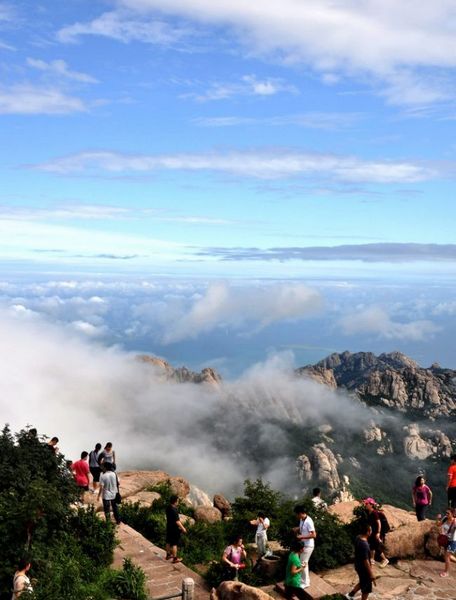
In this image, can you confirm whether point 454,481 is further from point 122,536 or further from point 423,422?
point 423,422

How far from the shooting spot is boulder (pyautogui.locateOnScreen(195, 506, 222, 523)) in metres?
24.8

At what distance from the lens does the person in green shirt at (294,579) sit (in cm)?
1504

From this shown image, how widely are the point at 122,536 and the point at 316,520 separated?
6.77 m

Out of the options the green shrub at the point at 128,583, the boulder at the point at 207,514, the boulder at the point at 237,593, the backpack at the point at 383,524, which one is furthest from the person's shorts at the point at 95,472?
the backpack at the point at 383,524

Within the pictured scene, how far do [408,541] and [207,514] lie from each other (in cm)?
898

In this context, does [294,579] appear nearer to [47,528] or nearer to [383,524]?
[383,524]

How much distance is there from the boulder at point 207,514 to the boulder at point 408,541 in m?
7.91

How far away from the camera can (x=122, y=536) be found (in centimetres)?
2045

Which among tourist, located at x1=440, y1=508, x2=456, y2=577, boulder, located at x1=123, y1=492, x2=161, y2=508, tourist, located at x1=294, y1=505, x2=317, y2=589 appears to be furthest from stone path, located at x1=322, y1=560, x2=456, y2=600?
boulder, located at x1=123, y1=492, x2=161, y2=508

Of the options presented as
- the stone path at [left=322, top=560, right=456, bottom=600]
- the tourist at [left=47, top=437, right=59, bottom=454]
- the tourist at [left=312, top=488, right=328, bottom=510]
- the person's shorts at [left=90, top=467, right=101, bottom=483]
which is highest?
the tourist at [left=47, top=437, right=59, bottom=454]

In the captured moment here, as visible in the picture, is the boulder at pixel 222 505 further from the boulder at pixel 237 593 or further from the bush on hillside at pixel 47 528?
the boulder at pixel 237 593

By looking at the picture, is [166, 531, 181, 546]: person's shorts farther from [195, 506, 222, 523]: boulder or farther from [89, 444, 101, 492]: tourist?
[89, 444, 101, 492]: tourist

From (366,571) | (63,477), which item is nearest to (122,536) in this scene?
(63,477)

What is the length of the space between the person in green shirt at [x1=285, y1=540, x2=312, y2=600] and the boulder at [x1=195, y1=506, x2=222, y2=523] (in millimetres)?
9513
